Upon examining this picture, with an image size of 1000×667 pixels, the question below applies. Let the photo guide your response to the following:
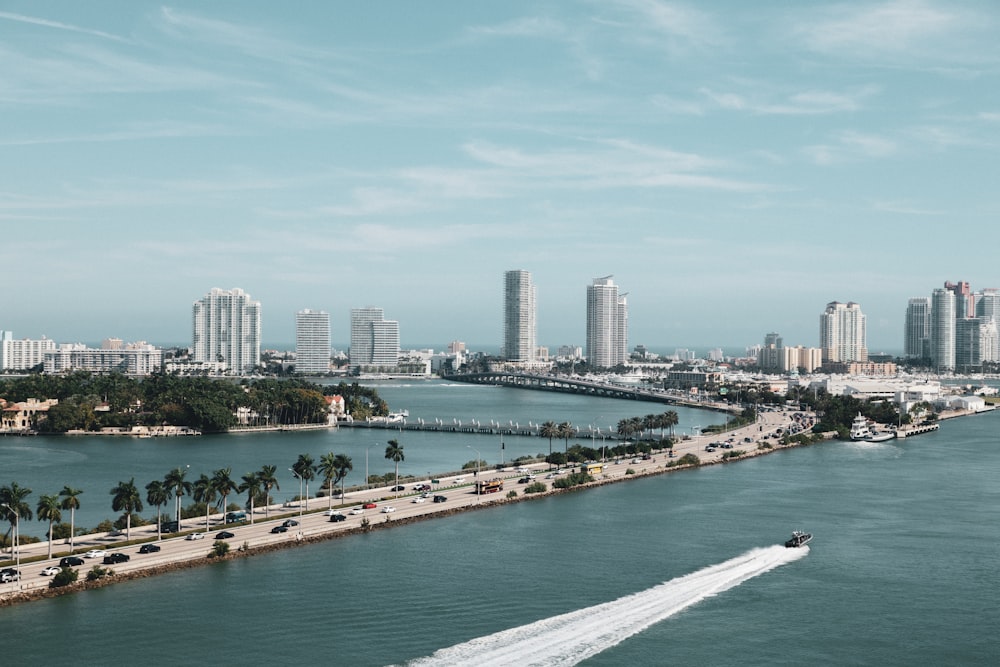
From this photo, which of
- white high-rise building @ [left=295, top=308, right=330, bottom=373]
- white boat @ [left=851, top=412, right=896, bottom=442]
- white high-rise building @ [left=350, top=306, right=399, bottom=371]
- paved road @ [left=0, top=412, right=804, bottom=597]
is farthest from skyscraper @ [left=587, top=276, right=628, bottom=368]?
paved road @ [left=0, top=412, right=804, bottom=597]

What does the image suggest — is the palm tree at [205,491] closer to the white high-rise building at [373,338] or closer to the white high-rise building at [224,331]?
the white high-rise building at [224,331]

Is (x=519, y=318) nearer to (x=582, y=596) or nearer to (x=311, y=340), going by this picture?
(x=311, y=340)

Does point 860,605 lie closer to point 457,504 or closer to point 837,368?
point 457,504

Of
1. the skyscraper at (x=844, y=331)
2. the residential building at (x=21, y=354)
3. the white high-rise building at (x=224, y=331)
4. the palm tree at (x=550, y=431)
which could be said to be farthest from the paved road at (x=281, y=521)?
the skyscraper at (x=844, y=331)

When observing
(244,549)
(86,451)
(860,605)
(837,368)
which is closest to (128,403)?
(86,451)

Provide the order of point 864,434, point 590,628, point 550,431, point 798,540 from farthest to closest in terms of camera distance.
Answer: point 864,434 < point 550,431 < point 798,540 < point 590,628

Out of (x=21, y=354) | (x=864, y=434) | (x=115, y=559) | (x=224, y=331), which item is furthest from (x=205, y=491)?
(x=21, y=354)
